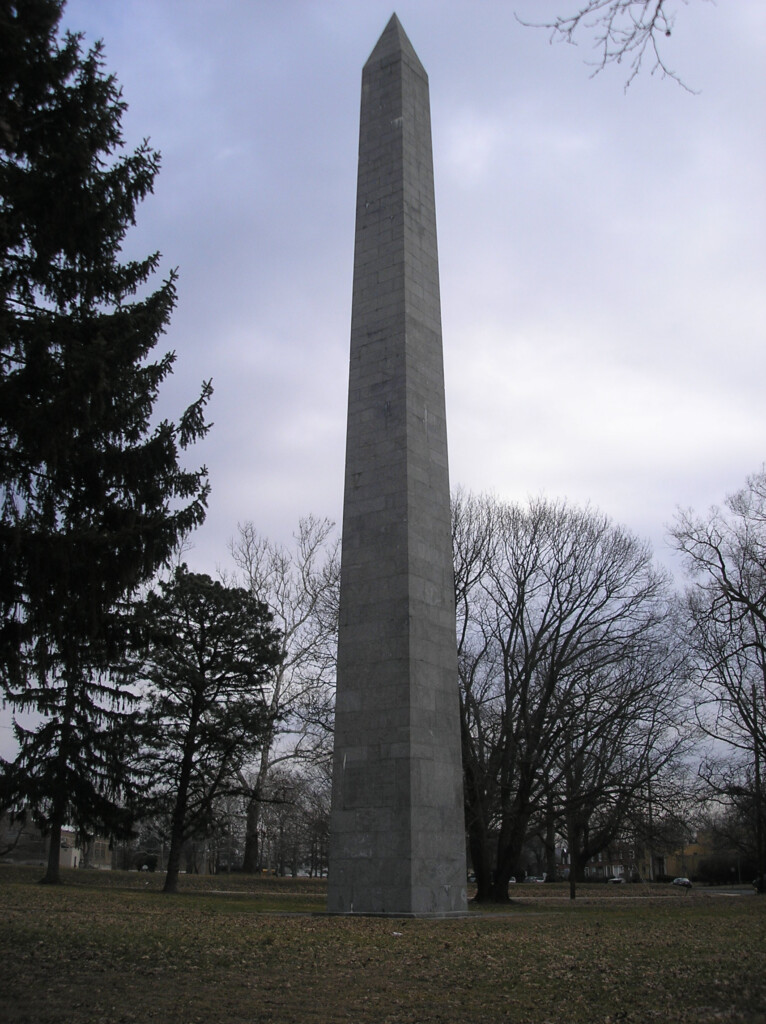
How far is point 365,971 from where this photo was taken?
26.0 ft

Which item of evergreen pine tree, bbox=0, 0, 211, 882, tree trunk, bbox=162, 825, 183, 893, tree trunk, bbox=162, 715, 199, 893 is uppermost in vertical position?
evergreen pine tree, bbox=0, 0, 211, 882

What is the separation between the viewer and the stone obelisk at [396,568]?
14211 millimetres

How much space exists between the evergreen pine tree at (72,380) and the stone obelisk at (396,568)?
17.6ft

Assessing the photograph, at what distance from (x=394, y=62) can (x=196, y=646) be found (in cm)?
1559

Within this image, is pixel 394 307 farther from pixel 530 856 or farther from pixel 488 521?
pixel 530 856

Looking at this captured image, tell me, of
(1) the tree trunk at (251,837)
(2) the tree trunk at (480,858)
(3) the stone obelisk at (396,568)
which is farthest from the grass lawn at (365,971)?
(1) the tree trunk at (251,837)

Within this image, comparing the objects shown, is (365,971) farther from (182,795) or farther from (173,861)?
(173,861)

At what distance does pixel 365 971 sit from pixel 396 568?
7901 millimetres

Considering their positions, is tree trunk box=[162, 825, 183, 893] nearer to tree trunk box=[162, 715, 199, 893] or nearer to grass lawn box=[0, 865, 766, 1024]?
tree trunk box=[162, 715, 199, 893]

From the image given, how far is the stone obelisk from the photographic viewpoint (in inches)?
559

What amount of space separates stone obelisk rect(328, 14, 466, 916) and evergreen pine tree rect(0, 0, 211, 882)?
5.36 metres

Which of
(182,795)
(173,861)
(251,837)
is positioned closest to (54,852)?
(173,861)

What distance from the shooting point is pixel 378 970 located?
7.99 meters

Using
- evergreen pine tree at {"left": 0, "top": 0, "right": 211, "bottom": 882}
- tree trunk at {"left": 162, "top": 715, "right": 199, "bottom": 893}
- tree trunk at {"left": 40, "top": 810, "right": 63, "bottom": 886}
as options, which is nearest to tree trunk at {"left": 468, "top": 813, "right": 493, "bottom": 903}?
tree trunk at {"left": 162, "top": 715, "right": 199, "bottom": 893}
